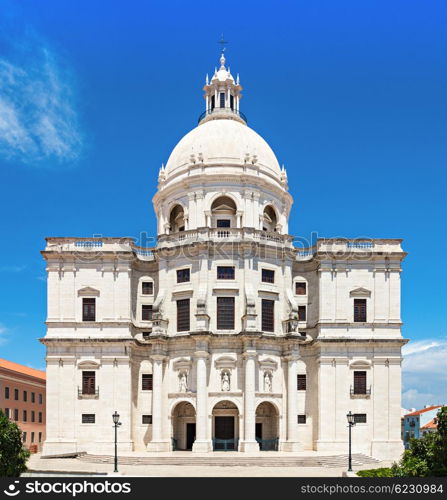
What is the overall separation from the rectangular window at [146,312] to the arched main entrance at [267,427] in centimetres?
1253

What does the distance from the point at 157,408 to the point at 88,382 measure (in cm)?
643

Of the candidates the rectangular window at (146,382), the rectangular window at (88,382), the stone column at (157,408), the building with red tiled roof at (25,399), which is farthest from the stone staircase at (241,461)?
the building with red tiled roof at (25,399)

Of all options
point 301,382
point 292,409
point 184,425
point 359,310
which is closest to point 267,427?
point 292,409

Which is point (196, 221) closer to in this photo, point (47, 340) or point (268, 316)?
point (268, 316)

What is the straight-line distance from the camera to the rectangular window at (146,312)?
5719 cm

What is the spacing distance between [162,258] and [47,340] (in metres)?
12.0

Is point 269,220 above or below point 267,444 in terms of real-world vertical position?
above

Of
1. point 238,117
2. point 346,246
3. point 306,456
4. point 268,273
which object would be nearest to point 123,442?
point 306,456

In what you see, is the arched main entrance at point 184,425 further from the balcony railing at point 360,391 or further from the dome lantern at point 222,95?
the dome lantern at point 222,95

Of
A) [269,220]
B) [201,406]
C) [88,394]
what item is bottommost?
[201,406]

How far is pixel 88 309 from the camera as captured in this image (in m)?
55.3

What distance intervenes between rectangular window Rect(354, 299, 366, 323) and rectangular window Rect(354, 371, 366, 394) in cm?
453

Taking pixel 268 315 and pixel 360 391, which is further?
pixel 268 315

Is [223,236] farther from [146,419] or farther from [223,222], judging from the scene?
[146,419]
